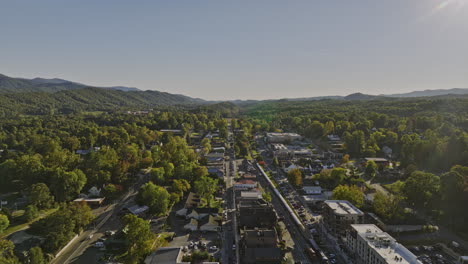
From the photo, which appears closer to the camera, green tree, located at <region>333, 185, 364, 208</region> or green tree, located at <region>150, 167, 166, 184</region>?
green tree, located at <region>333, 185, 364, 208</region>

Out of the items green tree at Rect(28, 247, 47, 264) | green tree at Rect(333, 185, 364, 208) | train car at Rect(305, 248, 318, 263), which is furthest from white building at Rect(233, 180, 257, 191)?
green tree at Rect(28, 247, 47, 264)

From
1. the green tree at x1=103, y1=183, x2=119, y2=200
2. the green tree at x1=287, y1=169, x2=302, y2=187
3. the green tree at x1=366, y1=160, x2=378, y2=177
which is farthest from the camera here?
the green tree at x1=366, y1=160, x2=378, y2=177

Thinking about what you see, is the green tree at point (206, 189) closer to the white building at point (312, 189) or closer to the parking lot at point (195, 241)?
the parking lot at point (195, 241)

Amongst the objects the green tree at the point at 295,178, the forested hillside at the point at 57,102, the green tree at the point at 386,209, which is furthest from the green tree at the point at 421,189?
the forested hillside at the point at 57,102

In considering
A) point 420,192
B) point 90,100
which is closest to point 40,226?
point 420,192

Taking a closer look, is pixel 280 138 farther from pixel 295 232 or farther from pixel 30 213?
pixel 30 213

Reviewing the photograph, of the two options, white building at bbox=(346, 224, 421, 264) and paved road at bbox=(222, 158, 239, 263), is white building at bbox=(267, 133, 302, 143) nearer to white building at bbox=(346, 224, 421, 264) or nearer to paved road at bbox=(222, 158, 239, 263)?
paved road at bbox=(222, 158, 239, 263)

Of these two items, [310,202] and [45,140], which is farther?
[45,140]

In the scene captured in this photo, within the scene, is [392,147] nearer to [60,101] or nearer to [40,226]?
[40,226]
